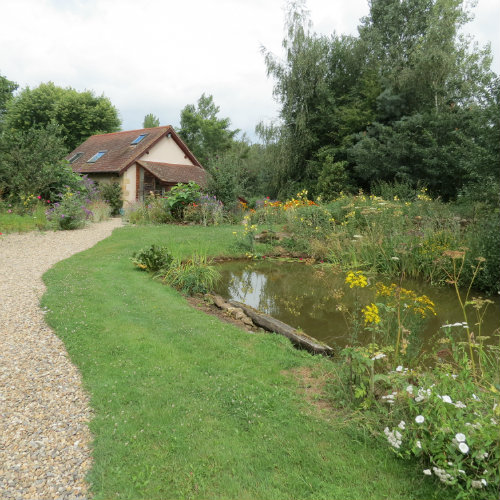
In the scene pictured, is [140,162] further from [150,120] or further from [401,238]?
[150,120]

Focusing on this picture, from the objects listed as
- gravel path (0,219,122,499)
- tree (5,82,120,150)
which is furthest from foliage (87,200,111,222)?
tree (5,82,120,150)

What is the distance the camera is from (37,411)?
10.1 ft

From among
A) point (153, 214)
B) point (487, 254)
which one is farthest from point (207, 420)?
point (153, 214)

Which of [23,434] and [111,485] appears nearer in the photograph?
[111,485]

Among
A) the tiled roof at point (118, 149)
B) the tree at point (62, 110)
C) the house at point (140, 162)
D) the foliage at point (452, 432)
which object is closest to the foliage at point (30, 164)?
the house at point (140, 162)

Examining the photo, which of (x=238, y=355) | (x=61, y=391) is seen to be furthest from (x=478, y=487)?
(x=61, y=391)

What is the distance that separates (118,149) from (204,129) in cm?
1544

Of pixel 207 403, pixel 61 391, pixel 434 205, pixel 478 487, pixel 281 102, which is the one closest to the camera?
pixel 478 487

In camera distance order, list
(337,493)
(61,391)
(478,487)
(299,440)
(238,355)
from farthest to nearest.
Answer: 1. (238,355)
2. (61,391)
3. (299,440)
4. (337,493)
5. (478,487)

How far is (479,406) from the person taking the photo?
2299mm

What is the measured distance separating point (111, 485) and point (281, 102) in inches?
862

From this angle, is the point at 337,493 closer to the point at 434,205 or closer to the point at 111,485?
the point at 111,485

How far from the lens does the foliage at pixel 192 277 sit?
6.91 m

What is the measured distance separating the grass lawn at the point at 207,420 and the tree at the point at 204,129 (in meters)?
34.2
